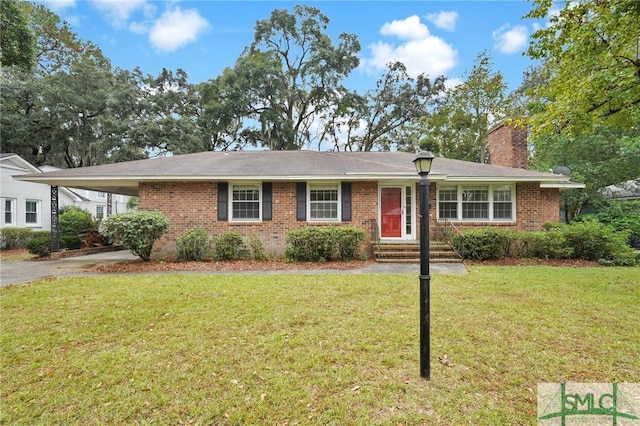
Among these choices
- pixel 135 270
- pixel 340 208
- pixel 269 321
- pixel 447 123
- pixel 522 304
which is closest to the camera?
pixel 269 321

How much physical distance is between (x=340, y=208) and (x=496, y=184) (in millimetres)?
5632

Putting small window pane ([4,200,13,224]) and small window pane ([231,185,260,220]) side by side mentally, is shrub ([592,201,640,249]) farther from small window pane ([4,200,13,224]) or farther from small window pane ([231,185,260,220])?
small window pane ([4,200,13,224])

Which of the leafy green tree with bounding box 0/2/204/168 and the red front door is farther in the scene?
the leafy green tree with bounding box 0/2/204/168

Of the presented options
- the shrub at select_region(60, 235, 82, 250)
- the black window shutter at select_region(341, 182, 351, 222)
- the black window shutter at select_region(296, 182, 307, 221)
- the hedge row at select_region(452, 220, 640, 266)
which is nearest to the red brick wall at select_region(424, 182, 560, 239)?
the hedge row at select_region(452, 220, 640, 266)

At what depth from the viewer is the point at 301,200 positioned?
984 centimetres

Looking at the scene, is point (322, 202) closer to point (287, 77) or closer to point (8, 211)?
point (8, 211)

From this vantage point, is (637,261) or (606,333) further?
(637,261)

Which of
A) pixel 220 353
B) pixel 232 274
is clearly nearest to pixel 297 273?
pixel 232 274

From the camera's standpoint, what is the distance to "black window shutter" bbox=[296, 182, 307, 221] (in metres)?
9.84

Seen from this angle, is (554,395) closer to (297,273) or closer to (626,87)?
(297,273)

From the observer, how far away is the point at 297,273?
23.9 feet

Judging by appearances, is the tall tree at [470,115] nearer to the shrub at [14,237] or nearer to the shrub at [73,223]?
the shrub at [73,223]

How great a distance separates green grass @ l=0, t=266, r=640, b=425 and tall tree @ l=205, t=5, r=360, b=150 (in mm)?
19489

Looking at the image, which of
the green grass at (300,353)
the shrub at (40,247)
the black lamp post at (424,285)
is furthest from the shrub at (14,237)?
the black lamp post at (424,285)
